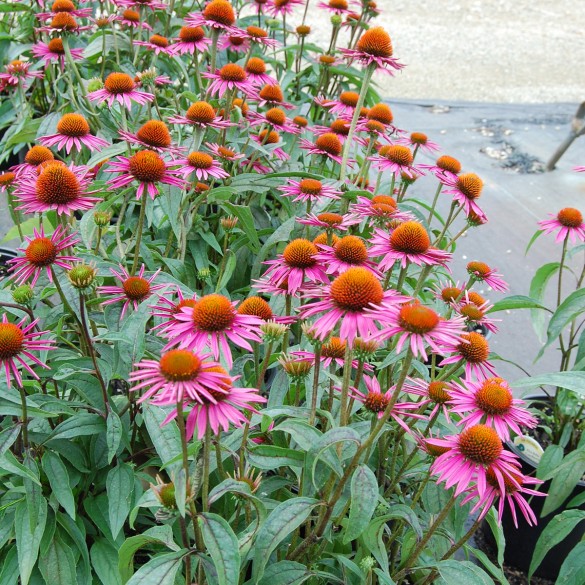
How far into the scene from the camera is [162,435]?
959mm

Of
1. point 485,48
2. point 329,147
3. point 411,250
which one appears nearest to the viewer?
point 411,250

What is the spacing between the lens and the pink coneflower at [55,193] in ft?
3.66

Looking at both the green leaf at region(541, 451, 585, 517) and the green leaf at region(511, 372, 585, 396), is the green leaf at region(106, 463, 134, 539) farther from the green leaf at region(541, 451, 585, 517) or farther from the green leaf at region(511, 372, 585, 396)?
the green leaf at region(541, 451, 585, 517)

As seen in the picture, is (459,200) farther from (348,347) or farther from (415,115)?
(415,115)

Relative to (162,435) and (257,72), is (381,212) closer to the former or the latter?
(162,435)

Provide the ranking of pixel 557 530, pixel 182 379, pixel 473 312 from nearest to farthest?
1. pixel 182 379
2. pixel 473 312
3. pixel 557 530

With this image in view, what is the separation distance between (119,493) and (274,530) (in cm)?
30

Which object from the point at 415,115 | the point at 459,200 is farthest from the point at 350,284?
the point at 415,115

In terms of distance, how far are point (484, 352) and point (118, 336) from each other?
53cm

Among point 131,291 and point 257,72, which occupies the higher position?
point 257,72

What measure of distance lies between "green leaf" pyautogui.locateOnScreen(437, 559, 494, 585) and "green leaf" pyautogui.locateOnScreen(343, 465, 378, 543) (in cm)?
19

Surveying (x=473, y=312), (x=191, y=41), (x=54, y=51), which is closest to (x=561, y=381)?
(x=473, y=312)

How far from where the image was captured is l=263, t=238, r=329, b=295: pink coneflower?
102 centimetres

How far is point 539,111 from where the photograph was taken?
187 inches
